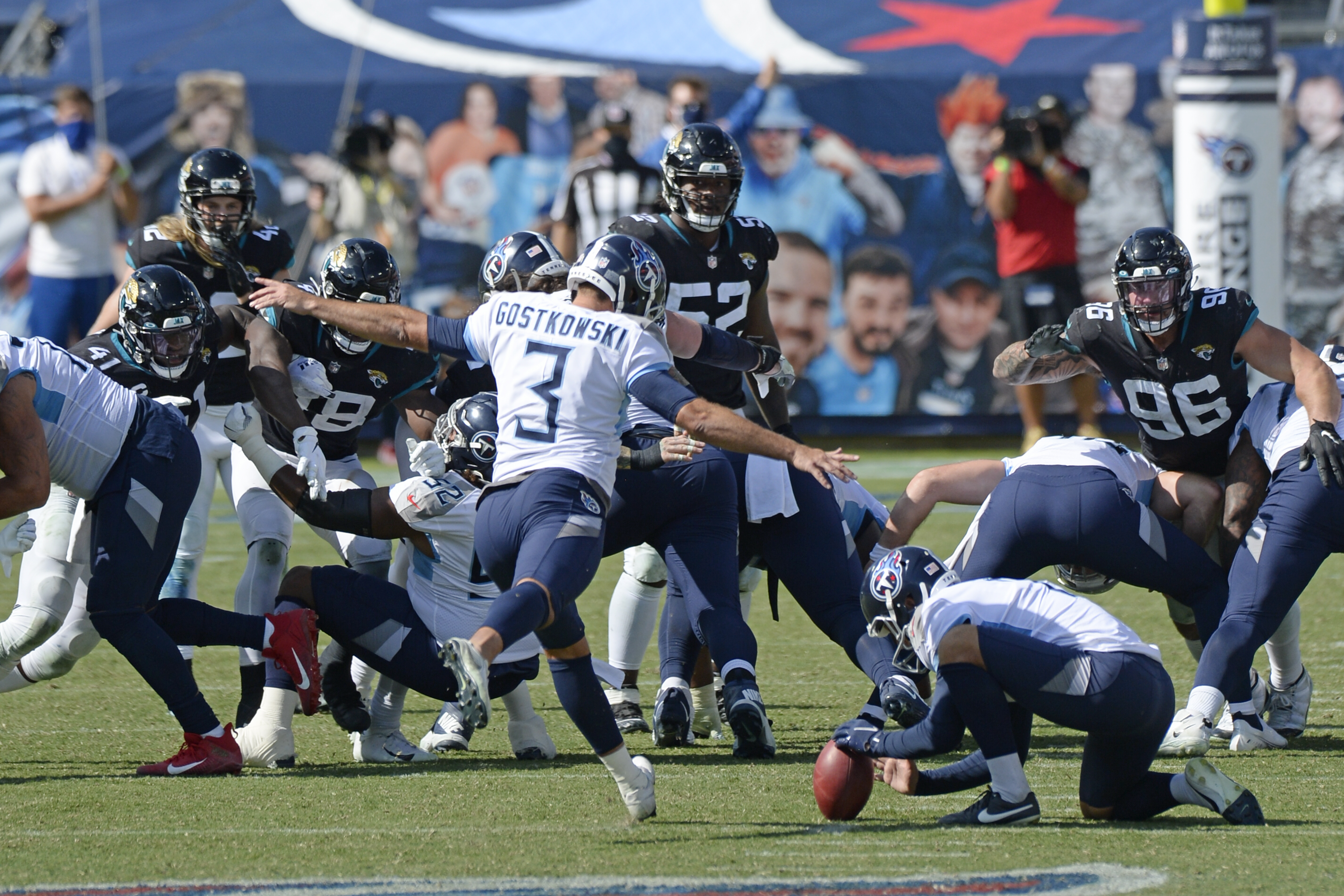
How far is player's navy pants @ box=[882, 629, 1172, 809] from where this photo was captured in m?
4.06

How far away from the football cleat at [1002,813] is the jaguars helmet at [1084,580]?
4.57ft

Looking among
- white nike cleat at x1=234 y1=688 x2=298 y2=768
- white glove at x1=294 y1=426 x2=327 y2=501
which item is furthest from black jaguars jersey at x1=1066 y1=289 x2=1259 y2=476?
white nike cleat at x1=234 y1=688 x2=298 y2=768

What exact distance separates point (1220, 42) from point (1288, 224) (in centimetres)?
210

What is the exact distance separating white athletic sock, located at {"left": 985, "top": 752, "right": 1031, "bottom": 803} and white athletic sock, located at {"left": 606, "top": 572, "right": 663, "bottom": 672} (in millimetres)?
1645

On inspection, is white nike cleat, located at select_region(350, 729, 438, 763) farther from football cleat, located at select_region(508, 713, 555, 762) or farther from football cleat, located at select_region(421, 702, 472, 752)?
football cleat, located at select_region(508, 713, 555, 762)

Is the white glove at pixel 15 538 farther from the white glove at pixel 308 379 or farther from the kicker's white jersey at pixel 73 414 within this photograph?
the white glove at pixel 308 379

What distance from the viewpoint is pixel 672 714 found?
16.4 feet

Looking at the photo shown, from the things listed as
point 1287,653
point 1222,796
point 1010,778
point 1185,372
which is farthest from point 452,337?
point 1287,653

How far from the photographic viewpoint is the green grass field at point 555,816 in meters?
3.72

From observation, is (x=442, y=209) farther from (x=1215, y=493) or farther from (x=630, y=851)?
(x=630, y=851)

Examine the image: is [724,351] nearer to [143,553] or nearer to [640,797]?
[640,797]

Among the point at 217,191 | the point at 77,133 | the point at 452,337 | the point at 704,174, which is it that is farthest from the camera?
the point at 77,133

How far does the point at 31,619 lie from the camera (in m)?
5.02

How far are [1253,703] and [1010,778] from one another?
138cm
